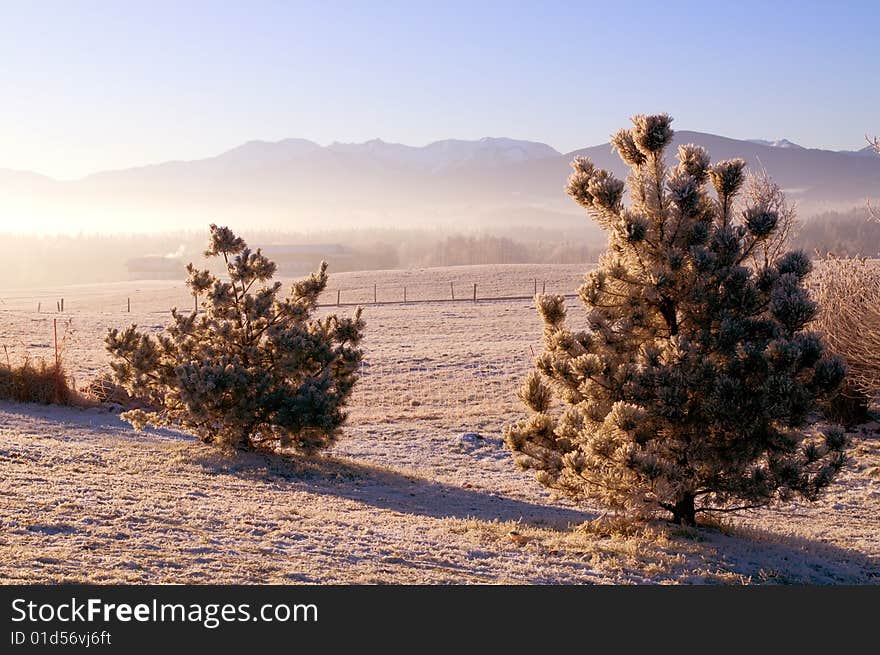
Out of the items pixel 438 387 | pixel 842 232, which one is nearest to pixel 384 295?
pixel 438 387

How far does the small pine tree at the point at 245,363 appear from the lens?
15555mm

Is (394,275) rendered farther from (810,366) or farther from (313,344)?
(810,366)

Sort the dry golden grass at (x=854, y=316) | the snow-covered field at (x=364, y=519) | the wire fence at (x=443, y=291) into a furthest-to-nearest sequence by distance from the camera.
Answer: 1. the wire fence at (x=443, y=291)
2. the dry golden grass at (x=854, y=316)
3. the snow-covered field at (x=364, y=519)

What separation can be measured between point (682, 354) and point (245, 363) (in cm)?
858

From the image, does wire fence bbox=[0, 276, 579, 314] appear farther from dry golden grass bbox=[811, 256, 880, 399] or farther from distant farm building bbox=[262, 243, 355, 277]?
distant farm building bbox=[262, 243, 355, 277]

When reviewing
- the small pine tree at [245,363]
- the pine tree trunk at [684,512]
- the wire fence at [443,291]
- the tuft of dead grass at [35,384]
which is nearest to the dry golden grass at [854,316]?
the pine tree trunk at [684,512]

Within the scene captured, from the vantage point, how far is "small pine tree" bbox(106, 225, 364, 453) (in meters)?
15.6

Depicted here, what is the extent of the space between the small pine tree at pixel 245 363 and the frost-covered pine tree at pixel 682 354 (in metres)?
5.36

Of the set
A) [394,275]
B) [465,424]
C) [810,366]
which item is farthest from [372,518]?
[394,275]

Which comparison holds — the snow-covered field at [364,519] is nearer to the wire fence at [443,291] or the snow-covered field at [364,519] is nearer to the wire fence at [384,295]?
the wire fence at [443,291]

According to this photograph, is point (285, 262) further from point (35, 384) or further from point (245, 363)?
point (245, 363)

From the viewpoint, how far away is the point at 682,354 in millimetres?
10906

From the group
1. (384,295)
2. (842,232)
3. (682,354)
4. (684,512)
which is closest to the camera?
(682,354)

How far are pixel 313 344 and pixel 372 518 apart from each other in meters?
4.95
